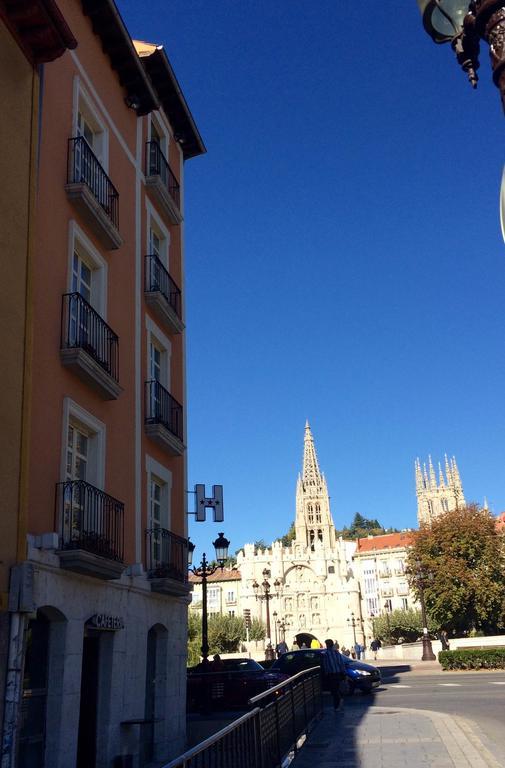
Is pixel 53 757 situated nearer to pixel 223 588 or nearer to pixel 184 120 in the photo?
pixel 184 120

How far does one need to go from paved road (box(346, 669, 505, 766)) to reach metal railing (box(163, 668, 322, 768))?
9.77 ft

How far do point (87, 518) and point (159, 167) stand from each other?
385 inches

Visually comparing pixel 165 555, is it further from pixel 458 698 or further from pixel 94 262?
pixel 458 698

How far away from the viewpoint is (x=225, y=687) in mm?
20844

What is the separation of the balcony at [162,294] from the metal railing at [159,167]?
2258mm

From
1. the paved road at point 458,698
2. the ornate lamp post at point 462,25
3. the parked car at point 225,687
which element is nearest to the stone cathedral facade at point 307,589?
the paved road at point 458,698

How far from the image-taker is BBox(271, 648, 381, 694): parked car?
22.7 metres

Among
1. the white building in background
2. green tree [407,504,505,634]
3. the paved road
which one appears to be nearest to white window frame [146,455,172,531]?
the paved road

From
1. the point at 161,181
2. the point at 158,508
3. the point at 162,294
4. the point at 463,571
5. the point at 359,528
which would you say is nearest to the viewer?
the point at 158,508

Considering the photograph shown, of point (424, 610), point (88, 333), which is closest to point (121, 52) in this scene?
point (88, 333)

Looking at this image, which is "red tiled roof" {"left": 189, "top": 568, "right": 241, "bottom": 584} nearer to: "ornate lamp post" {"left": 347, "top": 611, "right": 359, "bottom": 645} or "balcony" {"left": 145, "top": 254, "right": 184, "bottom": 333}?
"ornate lamp post" {"left": 347, "top": 611, "right": 359, "bottom": 645}

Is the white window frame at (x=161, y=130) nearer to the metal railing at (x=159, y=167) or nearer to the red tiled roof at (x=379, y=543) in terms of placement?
the metal railing at (x=159, y=167)

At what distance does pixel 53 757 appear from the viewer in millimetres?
9227

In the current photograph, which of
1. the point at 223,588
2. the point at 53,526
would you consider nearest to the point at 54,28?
the point at 53,526
